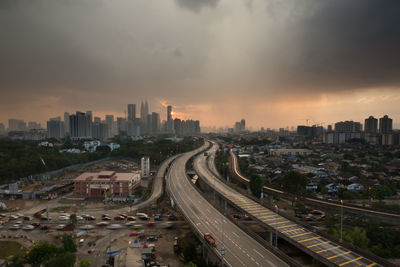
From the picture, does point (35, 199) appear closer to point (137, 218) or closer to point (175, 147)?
point (137, 218)

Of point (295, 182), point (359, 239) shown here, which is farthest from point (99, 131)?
point (359, 239)

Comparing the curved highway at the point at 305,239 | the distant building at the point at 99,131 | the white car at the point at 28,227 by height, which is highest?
the distant building at the point at 99,131

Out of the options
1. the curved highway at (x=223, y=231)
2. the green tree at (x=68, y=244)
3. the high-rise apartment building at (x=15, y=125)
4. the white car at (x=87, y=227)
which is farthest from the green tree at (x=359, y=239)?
the high-rise apartment building at (x=15, y=125)

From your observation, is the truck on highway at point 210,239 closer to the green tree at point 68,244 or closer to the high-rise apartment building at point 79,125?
the green tree at point 68,244

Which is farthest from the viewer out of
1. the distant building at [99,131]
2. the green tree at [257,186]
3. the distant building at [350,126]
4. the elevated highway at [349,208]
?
the distant building at [99,131]

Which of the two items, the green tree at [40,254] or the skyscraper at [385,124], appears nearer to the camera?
the green tree at [40,254]

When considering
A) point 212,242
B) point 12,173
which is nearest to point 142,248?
point 212,242

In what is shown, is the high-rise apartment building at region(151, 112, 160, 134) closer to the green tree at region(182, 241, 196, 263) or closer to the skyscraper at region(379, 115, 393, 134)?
the skyscraper at region(379, 115, 393, 134)

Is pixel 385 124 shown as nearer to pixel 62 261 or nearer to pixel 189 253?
pixel 189 253

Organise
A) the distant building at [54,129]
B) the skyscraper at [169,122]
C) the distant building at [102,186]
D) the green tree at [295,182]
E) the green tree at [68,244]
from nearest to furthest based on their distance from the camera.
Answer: the green tree at [68,244] → the green tree at [295,182] → the distant building at [102,186] → the distant building at [54,129] → the skyscraper at [169,122]
